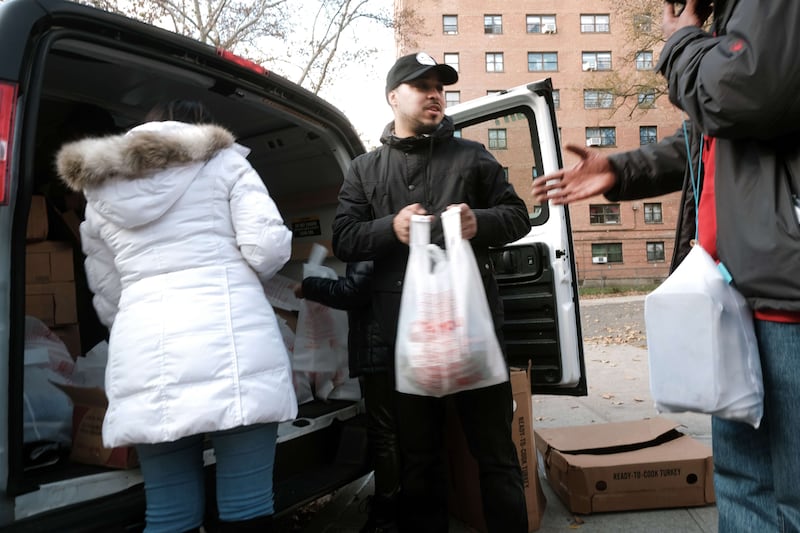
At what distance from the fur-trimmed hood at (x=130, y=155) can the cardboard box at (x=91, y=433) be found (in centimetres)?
79

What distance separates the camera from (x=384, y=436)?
241cm

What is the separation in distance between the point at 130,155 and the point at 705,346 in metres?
1.59

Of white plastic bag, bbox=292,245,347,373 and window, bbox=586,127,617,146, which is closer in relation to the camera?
white plastic bag, bbox=292,245,347,373

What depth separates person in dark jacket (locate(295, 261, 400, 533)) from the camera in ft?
7.64

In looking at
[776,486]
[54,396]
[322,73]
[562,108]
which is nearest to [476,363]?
[776,486]

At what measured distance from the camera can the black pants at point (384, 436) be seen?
2.38 metres

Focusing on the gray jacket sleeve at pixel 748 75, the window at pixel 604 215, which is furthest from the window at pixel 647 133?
the gray jacket sleeve at pixel 748 75

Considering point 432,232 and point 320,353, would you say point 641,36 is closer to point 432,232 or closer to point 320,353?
point 320,353

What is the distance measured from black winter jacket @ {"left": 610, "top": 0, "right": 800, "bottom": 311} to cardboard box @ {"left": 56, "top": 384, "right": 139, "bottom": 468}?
6.27ft

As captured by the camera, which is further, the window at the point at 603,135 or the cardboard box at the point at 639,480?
the window at the point at 603,135

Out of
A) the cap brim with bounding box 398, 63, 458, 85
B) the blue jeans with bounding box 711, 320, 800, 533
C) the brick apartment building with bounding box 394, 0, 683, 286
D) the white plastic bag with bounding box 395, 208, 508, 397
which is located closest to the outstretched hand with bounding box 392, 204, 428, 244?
the white plastic bag with bounding box 395, 208, 508, 397

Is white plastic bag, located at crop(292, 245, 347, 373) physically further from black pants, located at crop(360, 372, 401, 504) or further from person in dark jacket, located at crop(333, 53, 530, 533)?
person in dark jacket, located at crop(333, 53, 530, 533)

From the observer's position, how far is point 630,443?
9.28ft

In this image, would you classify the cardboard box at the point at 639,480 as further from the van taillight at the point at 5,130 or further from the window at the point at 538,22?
the window at the point at 538,22
